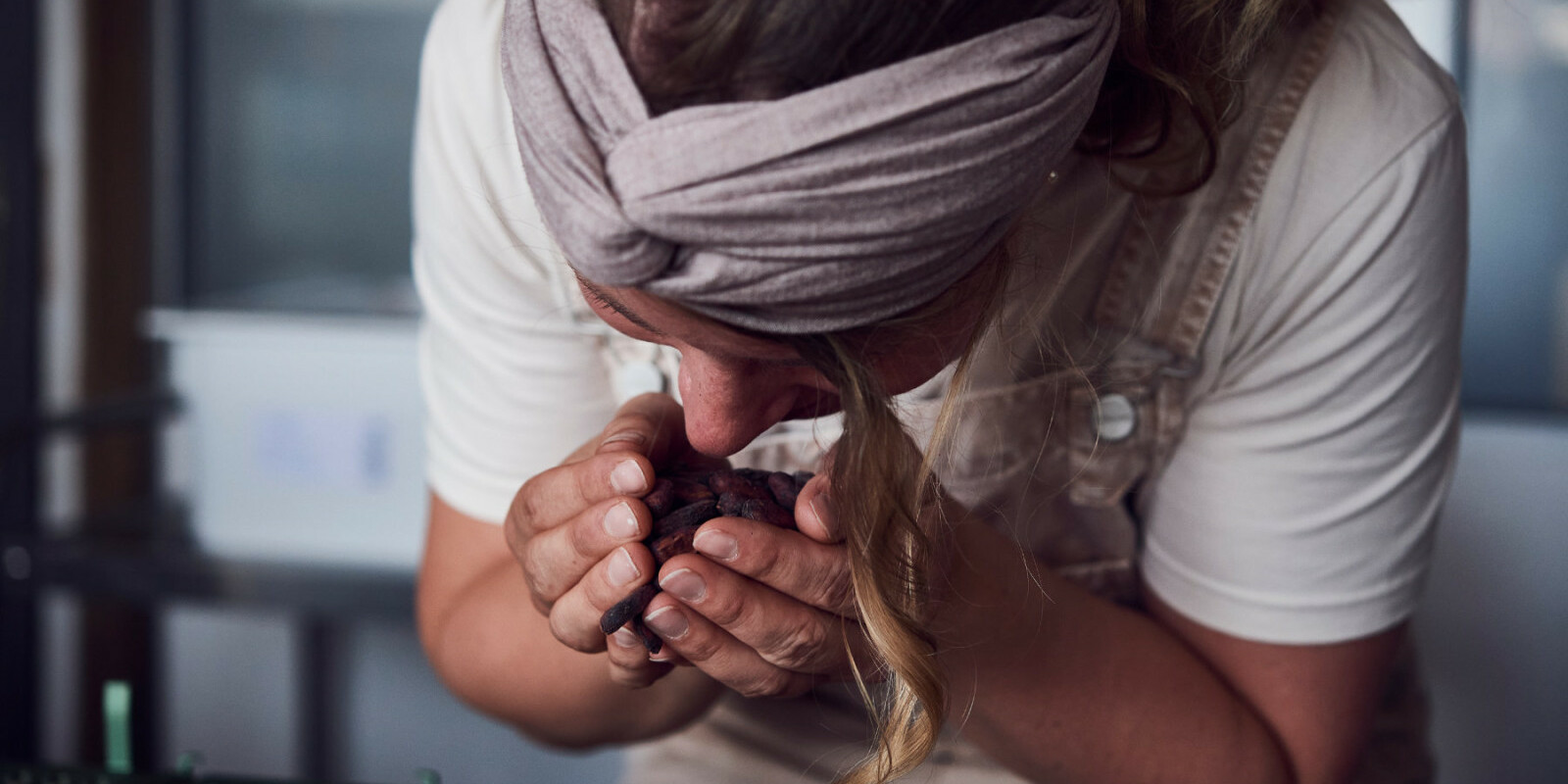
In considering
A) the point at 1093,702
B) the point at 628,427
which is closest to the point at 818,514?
the point at 628,427

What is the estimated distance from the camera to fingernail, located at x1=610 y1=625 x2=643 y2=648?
664 millimetres

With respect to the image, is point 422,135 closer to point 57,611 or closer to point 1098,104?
point 1098,104

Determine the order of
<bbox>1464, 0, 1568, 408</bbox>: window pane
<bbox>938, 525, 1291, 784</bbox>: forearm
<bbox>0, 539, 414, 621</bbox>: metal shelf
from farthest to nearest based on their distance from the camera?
1. <bbox>0, 539, 414, 621</bbox>: metal shelf
2. <bbox>1464, 0, 1568, 408</bbox>: window pane
3. <bbox>938, 525, 1291, 784</bbox>: forearm

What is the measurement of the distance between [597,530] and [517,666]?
278 millimetres

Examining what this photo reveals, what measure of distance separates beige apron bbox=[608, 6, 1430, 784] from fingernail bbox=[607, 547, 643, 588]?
170 mm

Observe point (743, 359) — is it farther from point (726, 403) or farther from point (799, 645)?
point (799, 645)

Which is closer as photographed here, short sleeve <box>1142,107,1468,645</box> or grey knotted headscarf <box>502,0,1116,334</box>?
grey knotted headscarf <box>502,0,1116,334</box>

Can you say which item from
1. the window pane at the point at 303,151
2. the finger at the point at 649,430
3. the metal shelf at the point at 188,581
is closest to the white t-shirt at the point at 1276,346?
the finger at the point at 649,430

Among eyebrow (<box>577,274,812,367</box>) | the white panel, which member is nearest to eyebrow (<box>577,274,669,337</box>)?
eyebrow (<box>577,274,812,367</box>)

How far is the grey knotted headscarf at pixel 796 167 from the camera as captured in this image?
48cm

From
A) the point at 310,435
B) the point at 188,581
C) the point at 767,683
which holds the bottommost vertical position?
the point at 188,581

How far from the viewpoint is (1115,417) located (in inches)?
33.8

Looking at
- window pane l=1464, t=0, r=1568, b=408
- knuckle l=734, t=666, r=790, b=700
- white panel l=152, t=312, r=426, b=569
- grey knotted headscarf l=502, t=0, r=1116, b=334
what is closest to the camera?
grey knotted headscarf l=502, t=0, r=1116, b=334

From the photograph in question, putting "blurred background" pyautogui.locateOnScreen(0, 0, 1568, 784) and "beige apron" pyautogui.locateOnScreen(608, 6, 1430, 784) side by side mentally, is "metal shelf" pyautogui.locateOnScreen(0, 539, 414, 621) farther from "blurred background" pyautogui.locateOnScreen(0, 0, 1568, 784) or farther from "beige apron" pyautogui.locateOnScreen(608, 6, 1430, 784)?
"beige apron" pyautogui.locateOnScreen(608, 6, 1430, 784)
